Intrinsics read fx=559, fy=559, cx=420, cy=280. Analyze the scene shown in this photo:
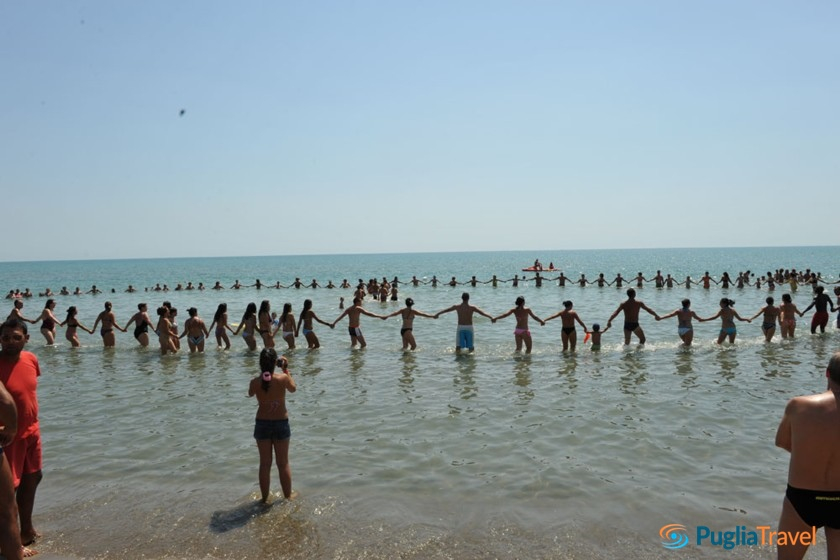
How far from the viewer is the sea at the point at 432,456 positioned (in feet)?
17.4

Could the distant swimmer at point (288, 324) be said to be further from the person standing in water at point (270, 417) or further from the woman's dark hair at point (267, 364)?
the woman's dark hair at point (267, 364)

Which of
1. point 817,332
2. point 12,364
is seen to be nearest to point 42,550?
point 12,364

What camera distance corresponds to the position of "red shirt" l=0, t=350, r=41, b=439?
15.3ft

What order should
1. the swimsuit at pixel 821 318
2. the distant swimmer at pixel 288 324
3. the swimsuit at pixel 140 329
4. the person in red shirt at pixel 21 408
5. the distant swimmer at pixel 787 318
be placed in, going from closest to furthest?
the person in red shirt at pixel 21 408
the distant swimmer at pixel 288 324
the distant swimmer at pixel 787 318
the swimsuit at pixel 821 318
the swimsuit at pixel 140 329

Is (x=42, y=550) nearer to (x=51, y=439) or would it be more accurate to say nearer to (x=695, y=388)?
(x=51, y=439)

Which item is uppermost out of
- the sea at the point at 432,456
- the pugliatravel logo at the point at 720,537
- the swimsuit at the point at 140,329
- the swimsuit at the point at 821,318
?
the swimsuit at the point at 140,329

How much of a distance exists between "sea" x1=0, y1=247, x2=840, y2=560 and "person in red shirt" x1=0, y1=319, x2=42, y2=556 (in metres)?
0.70

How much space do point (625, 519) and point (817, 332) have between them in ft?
54.2

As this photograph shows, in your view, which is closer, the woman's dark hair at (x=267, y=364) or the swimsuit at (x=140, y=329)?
the woman's dark hair at (x=267, y=364)

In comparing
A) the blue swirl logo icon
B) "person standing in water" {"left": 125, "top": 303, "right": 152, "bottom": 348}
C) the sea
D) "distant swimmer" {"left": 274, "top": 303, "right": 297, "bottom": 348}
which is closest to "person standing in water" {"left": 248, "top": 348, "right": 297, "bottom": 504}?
the sea

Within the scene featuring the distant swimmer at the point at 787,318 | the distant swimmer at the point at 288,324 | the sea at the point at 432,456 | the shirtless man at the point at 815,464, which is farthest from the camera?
the distant swimmer at the point at 787,318

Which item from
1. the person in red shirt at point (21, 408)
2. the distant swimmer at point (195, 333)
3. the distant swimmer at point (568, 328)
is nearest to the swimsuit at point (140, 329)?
the distant swimmer at point (195, 333)

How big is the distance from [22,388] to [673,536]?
596 centimetres

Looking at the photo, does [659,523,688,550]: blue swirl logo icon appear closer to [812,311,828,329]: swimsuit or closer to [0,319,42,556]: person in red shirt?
[0,319,42,556]: person in red shirt
